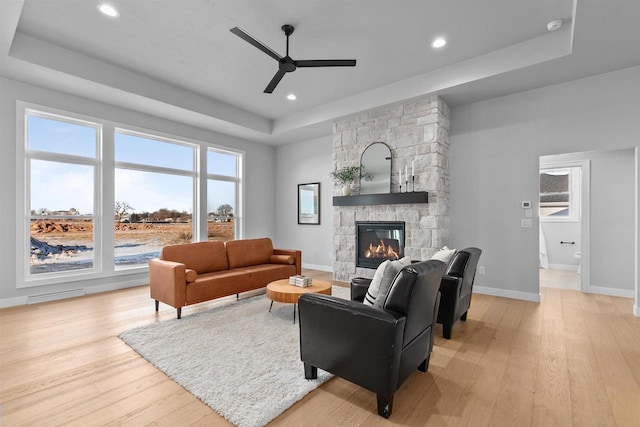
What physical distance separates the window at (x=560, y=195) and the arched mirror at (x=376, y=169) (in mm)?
3716

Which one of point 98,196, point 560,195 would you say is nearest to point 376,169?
point 560,195

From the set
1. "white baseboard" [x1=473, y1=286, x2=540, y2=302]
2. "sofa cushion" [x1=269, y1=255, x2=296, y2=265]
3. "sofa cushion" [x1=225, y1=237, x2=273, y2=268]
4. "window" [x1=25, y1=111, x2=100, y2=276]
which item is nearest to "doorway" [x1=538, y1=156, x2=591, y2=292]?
"white baseboard" [x1=473, y1=286, x2=540, y2=302]

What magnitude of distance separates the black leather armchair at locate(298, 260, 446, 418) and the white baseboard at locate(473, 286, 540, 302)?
117 inches

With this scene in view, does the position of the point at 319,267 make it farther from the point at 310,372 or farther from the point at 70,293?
the point at 310,372

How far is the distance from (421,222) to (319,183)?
2746mm

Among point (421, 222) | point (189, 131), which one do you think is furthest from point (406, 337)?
point (189, 131)

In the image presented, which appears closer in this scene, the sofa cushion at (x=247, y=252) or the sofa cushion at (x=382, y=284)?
the sofa cushion at (x=382, y=284)

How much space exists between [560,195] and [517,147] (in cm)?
301

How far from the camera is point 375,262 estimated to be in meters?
5.22

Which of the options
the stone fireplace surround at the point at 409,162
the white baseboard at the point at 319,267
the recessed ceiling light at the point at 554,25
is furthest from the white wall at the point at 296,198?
the recessed ceiling light at the point at 554,25

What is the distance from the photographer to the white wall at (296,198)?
22.0ft

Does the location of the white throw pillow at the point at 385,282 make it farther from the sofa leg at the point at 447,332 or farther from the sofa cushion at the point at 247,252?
the sofa cushion at the point at 247,252

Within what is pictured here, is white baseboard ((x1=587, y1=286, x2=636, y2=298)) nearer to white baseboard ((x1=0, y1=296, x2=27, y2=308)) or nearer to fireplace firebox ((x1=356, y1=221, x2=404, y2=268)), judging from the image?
fireplace firebox ((x1=356, y1=221, x2=404, y2=268))

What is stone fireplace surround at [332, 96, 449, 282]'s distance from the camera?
15.0 feet
